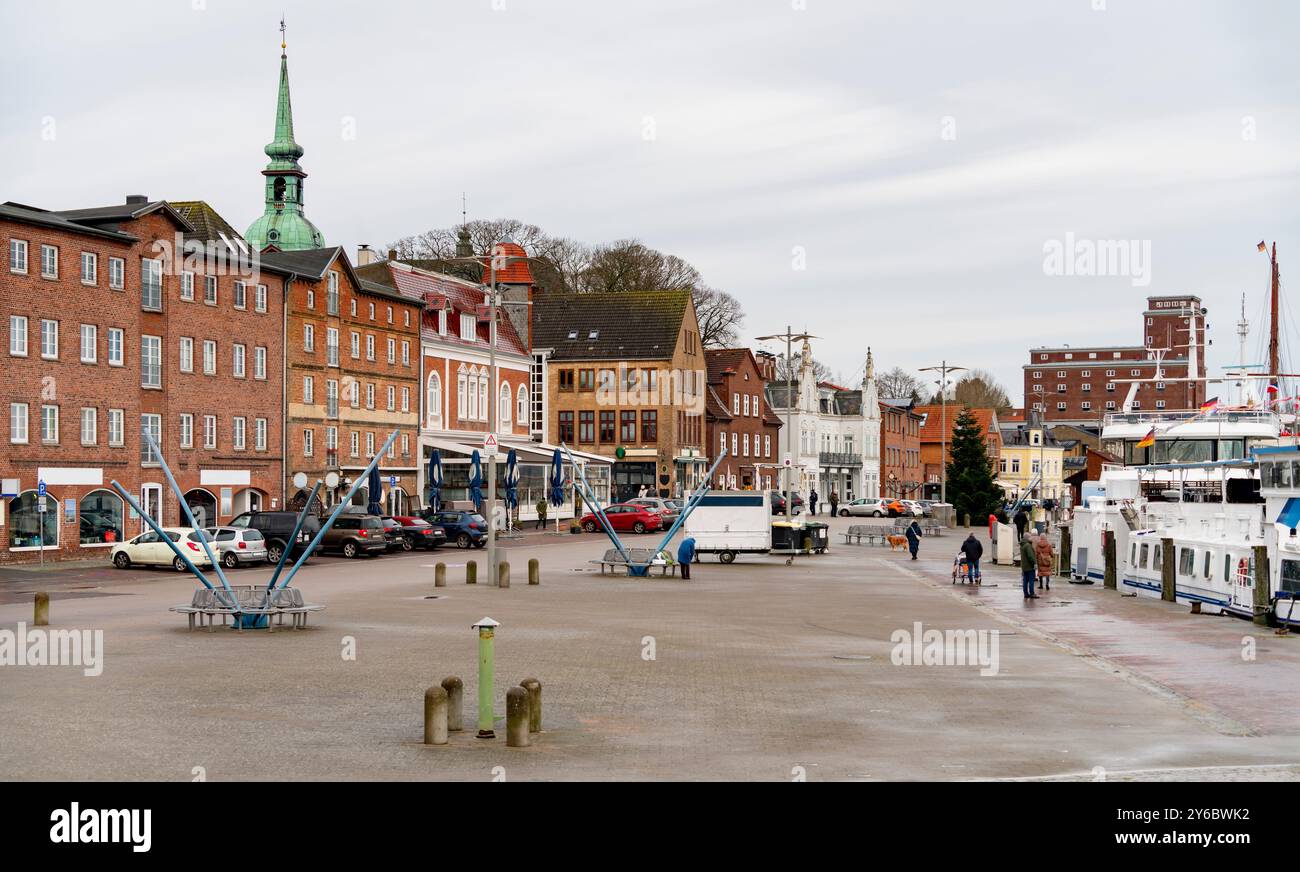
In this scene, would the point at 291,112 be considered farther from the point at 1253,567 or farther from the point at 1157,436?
the point at 1253,567

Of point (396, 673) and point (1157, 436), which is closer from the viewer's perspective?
point (396, 673)

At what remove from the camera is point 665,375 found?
9231 centimetres

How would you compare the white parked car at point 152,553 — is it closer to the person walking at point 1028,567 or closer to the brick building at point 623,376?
the person walking at point 1028,567

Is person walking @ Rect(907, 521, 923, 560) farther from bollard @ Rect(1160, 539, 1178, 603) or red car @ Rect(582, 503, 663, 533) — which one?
red car @ Rect(582, 503, 663, 533)

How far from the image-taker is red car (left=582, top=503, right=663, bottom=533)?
67562mm

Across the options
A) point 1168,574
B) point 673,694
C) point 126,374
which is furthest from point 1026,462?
point 673,694

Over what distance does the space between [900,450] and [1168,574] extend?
105 metres

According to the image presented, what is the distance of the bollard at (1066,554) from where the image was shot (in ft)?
147

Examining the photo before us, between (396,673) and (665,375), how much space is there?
2909 inches

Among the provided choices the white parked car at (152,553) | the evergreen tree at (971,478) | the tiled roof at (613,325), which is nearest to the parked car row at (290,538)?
the white parked car at (152,553)

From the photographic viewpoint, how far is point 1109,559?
39.4 m

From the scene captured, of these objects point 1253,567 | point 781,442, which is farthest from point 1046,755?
point 781,442

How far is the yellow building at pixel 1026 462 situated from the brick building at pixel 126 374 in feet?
352

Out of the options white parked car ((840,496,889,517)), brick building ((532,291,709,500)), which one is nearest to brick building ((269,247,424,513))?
brick building ((532,291,709,500))
